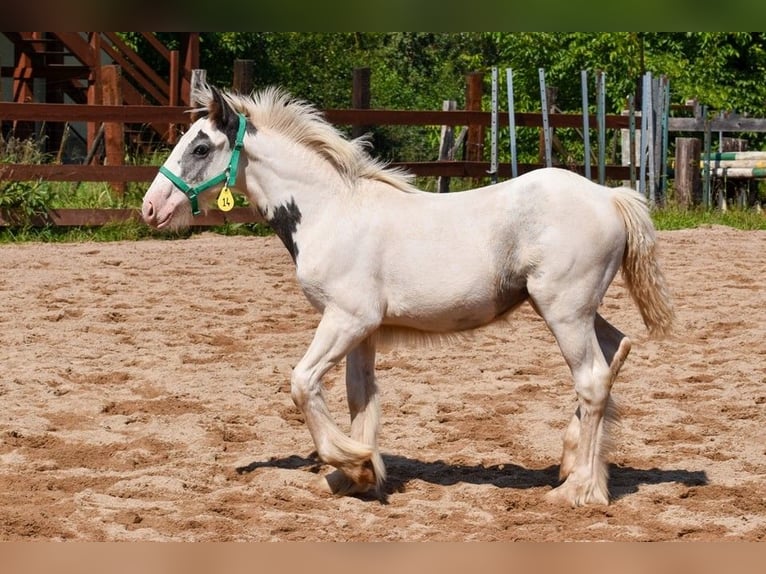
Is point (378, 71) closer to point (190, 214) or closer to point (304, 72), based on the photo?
point (304, 72)

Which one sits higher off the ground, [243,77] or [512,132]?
[243,77]

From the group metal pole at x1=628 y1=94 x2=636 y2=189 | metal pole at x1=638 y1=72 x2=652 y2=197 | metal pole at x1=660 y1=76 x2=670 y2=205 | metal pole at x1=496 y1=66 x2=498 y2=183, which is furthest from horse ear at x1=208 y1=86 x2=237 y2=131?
metal pole at x1=660 y1=76 x2=670 y2=205

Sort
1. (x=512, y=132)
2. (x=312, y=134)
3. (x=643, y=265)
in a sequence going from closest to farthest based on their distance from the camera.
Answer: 1. (x=643, y=265)
2. (x=312, y=134)
3. (x=512, y=132)

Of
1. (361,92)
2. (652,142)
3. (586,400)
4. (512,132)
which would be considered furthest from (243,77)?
(586,400)

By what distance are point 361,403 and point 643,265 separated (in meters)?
1.32

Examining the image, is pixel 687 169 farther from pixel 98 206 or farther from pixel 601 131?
pixel 98 206

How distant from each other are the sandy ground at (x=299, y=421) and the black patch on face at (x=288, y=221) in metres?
1.03

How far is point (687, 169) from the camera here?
14688 millimetres

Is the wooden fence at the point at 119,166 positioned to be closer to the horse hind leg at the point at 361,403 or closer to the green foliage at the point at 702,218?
the green foliage at the point at 702,218

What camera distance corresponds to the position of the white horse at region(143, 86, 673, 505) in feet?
13.5

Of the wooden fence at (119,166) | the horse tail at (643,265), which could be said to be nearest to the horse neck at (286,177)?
the horse tail at (643,265)

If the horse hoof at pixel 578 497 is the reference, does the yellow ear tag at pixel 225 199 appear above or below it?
above

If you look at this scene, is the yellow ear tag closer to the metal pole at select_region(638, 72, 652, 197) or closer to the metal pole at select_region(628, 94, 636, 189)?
the metal pole at select_region(638, 72, 652, 197)

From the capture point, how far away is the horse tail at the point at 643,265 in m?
4.20
